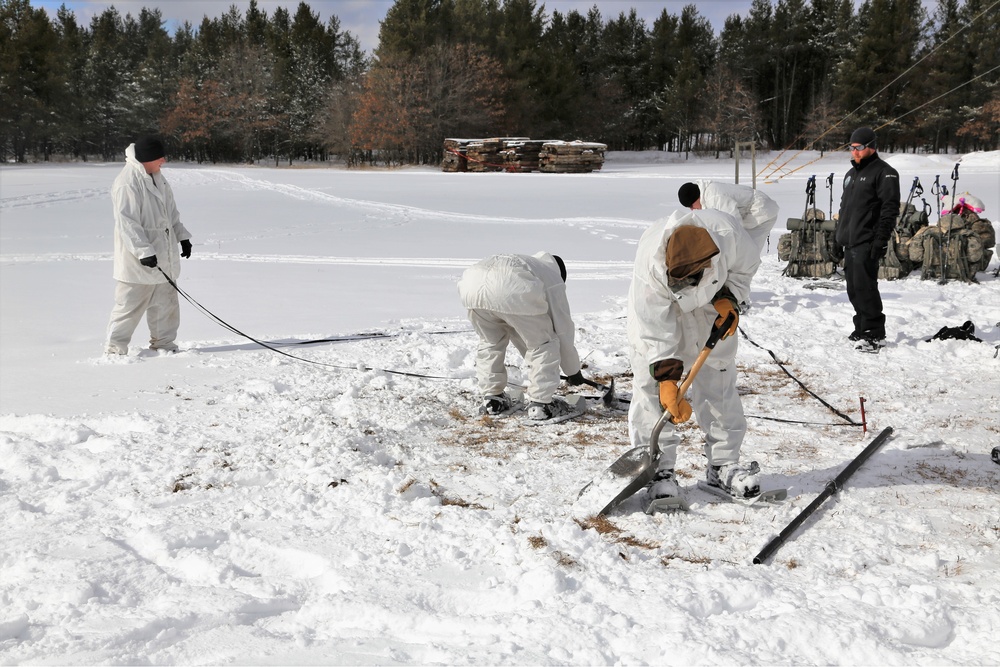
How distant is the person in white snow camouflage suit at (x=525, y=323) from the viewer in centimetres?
498

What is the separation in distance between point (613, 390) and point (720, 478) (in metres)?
1.63

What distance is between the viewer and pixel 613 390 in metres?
5.57

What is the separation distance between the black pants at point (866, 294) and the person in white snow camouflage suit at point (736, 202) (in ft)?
2.64

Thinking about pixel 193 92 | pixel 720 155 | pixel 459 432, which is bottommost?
pixel 459 432

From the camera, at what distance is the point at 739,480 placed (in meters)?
3.87

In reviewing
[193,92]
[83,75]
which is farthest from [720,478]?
[83,75]

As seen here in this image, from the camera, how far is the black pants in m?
6.86

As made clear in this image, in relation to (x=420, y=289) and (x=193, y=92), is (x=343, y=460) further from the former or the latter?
(x=193, y=92)

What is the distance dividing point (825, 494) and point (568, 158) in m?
27.7

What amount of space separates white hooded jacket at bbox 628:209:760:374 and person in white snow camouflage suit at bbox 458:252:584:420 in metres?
1.20

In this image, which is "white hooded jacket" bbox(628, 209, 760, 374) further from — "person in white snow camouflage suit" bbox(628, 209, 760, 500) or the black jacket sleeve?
the black jacket sleeve

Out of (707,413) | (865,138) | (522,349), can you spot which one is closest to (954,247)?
(865,138)

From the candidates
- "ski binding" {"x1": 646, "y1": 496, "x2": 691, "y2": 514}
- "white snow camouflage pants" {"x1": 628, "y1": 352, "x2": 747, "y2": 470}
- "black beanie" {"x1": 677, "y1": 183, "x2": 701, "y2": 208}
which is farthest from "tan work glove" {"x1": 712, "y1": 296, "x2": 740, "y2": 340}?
"black beanie" {"x1": 677, "y1": 183, "x2": 701, "y2": 208}

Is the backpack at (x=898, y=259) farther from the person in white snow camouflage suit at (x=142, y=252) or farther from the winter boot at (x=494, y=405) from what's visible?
the person in white snow camouflage suit at (x=142, y=252)
